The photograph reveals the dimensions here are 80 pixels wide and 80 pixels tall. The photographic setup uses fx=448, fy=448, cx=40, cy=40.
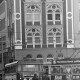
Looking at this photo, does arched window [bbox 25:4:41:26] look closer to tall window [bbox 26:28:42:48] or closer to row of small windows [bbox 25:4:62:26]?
row of small windows [bbox 25:4:62:26]

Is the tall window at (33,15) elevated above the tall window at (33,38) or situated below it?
above

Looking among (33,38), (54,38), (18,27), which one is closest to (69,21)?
(54,38)

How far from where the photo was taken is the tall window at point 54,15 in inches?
2677

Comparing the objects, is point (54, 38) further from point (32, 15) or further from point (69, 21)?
point (32, 15)

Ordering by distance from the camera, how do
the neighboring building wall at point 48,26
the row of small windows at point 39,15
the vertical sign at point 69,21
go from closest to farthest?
the neighboring building wall at point 48,26, the vertical sign at point 69,21, the row of small windows at point 39,15

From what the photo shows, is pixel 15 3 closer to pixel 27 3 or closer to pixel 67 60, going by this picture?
pixel 27 3

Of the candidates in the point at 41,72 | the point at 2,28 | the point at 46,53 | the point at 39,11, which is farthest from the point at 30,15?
the point at 41,72

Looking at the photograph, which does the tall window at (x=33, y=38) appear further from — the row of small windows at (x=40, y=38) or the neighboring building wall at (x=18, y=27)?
the neighboring building wall at (x=18, y=27)

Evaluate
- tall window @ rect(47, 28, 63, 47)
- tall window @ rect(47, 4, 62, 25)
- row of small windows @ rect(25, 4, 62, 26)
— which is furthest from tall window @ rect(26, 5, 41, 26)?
tall window @ rect(47, 28, 63, 47)

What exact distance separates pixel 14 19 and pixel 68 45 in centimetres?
909

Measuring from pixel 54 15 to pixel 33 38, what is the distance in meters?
4.75

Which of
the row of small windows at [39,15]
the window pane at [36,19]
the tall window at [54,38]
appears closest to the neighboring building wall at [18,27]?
the row of small windows at [39,15]

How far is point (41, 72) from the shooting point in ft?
153

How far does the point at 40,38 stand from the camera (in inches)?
2682
